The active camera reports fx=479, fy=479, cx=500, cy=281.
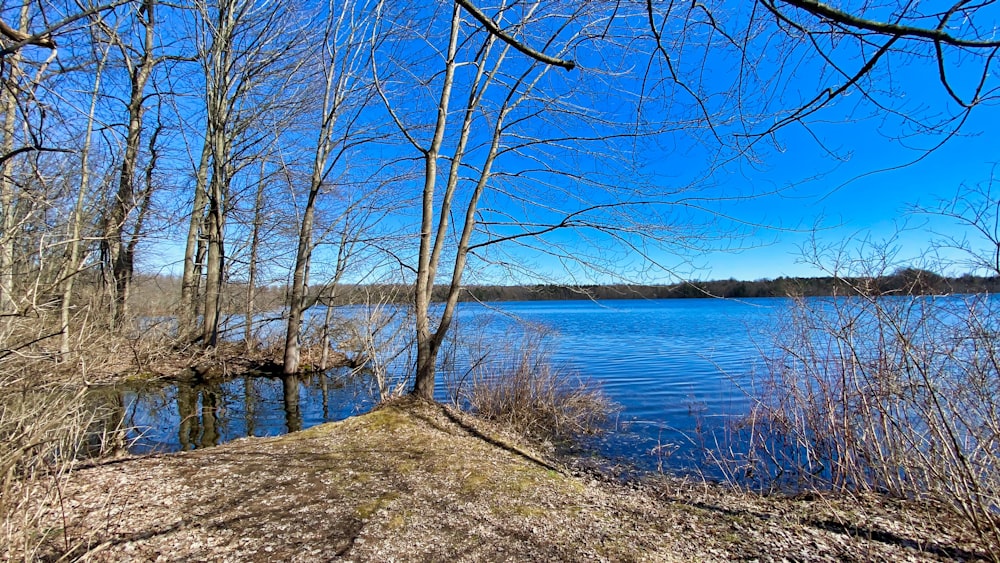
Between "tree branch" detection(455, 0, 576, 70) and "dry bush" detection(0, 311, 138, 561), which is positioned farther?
"dry bush" detection(0, 311, 138, 561)

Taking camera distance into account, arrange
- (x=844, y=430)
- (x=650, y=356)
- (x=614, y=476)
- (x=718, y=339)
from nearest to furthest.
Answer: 1. (x=844, y=430)
2. (x=614, y=476)
3. (x=650, y=356)
4. (x=718, y=339)

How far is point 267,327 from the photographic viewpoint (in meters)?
17.1

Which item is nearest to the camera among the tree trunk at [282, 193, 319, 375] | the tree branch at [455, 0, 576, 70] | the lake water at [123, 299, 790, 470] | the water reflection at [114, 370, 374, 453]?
the tree branch at [455, 0, 576, 70]

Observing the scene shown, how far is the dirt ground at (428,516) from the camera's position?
10.1ft

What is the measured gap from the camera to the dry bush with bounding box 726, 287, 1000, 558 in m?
3.54

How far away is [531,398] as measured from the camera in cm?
859

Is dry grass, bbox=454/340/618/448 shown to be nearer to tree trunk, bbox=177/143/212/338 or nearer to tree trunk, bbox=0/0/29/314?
tree trunk, bbox=0/0/29/314

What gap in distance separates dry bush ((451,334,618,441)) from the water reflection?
276cm

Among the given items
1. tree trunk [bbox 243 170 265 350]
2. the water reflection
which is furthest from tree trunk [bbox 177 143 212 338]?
the water reflection

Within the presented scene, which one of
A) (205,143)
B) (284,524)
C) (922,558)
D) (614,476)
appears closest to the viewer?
(922,558)

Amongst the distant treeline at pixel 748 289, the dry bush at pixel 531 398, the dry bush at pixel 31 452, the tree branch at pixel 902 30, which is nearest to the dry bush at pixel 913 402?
the distant treeline at pixel 748 289

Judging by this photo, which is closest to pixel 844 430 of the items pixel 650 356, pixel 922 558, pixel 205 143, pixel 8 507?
pixel 922 558

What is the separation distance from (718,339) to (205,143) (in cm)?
1998

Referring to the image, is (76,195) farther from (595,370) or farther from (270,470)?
(595,370)
